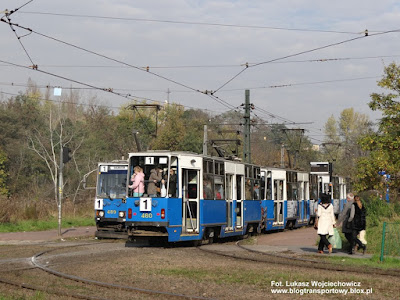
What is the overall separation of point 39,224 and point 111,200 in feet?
25.1

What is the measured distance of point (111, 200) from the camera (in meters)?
24.9

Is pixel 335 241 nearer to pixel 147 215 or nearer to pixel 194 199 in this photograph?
pixel 194 199

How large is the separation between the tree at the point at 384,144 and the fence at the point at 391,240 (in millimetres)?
6126

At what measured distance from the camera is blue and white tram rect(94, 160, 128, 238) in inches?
972

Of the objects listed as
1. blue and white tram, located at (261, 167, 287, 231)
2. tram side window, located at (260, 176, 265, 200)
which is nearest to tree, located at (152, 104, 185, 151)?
blue and white tram, located at (261, 167, 287, 231)

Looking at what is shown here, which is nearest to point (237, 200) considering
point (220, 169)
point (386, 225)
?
point (220, 169)

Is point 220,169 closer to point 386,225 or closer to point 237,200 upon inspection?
point 237,200

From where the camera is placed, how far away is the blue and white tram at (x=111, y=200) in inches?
972

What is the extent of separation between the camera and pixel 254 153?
81250 millimetres

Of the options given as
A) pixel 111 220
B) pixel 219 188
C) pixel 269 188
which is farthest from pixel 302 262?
pixel 269 188

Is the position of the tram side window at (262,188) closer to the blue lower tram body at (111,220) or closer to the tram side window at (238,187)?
the tram side window at (238,187)

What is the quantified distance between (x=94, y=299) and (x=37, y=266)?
4947 millimetres

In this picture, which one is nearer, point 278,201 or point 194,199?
point 194,199

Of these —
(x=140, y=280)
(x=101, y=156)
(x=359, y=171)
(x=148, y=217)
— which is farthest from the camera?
(x=101, y=156)
